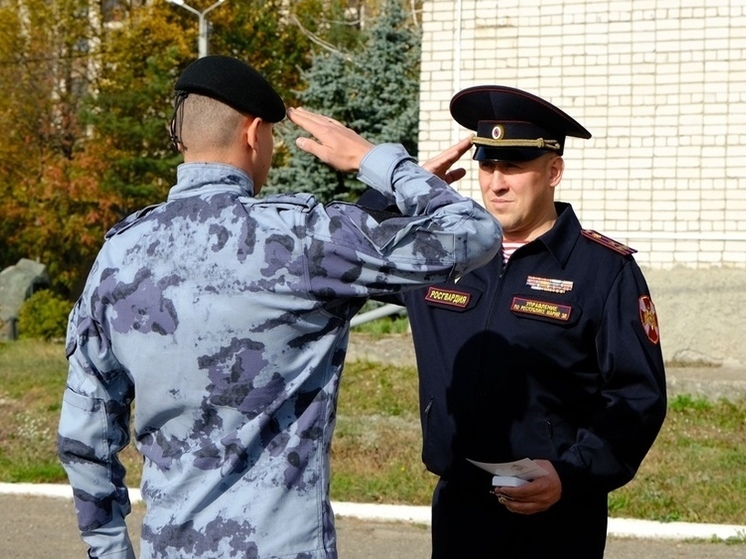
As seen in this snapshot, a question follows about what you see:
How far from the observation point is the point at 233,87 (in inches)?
95.9

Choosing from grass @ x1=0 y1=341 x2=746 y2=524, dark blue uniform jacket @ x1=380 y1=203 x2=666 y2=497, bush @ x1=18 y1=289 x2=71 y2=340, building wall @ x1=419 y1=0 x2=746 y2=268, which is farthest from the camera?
bush @ x1=18 y1=289 x2=71 y2=340

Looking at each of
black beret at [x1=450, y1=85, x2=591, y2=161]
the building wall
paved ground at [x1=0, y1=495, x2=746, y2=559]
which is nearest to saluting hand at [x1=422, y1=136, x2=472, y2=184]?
black beret at [x1=450, y1=85, x2=591, y2=161]

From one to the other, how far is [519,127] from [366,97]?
14938 millimetres

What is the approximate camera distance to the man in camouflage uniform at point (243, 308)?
92.4 inches

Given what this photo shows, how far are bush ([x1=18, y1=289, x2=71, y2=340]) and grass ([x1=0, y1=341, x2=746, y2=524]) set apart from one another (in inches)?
290

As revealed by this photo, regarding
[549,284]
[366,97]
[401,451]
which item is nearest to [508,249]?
[549,284]

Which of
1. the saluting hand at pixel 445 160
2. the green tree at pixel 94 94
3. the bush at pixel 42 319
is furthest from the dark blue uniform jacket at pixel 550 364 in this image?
the green tree at pixel 94 94

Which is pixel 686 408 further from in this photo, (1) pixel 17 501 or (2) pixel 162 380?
(2) pixel 162 380

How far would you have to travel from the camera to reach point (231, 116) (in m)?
2.45

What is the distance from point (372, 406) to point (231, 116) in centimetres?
643

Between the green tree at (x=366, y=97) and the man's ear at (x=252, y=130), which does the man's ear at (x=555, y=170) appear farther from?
the green tree at (x=366, y=97)

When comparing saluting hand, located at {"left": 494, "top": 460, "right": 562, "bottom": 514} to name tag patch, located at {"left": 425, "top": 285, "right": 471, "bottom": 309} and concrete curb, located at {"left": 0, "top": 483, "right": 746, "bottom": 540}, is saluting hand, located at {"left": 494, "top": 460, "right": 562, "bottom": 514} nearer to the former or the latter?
name tag patch, located at {"left": 425, "top": 285, "right": 471, "bottom": 309}

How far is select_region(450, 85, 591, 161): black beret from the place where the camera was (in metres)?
3.35

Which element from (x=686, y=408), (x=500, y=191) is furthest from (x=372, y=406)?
(x=500, y=191)
